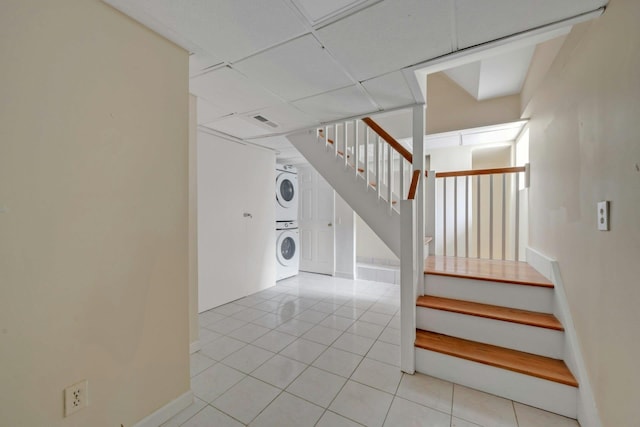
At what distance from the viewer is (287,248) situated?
460 centimetres

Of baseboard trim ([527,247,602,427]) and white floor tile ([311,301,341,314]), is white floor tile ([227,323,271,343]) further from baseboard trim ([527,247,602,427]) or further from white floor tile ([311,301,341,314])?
baseboard trim ([527,247,602,427])

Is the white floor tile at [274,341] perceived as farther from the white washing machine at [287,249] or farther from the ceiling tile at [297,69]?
the ceiling tile at [297,69]

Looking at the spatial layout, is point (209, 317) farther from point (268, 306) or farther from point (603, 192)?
point (603, 192)

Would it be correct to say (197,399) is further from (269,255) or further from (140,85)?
(269,255)

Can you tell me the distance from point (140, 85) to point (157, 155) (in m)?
0.37

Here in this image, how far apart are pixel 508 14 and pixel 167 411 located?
9.44 ft

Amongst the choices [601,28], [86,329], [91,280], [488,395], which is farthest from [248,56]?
[488,395]

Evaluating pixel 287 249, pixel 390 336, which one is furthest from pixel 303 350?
pixel 287 249

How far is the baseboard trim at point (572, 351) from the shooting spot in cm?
132

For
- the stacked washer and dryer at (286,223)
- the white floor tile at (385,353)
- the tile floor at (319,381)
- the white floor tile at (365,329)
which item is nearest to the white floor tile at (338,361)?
the tile floor at (319,381)

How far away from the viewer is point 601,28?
126cm

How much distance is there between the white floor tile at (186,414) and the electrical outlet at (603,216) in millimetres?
2432

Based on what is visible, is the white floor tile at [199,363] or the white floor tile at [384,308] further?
the white floor tile at [384,308]

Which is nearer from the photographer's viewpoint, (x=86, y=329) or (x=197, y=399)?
(x=86, y=329)
